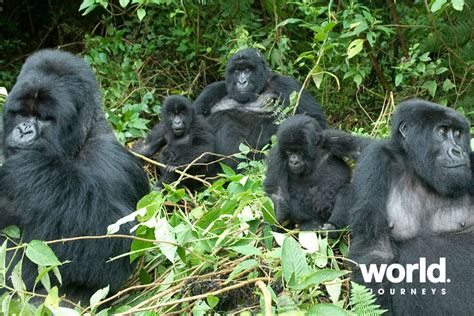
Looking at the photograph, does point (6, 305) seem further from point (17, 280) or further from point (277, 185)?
point (277, 185)

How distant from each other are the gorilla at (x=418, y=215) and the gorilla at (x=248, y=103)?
2.25m

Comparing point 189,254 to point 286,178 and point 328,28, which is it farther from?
point 328,28

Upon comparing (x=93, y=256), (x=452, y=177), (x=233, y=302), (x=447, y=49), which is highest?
(x=447, y=49)

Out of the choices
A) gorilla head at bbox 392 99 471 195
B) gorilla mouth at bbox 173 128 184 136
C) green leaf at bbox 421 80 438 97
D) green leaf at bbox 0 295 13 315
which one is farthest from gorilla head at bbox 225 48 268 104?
green leaf at bbox 0 295 13 315

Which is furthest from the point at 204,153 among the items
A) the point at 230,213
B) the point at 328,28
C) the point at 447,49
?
the point at 447,49

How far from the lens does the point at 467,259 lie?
3.53 metres

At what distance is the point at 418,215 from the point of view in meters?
3.70

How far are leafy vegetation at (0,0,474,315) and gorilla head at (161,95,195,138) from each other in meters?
0.20

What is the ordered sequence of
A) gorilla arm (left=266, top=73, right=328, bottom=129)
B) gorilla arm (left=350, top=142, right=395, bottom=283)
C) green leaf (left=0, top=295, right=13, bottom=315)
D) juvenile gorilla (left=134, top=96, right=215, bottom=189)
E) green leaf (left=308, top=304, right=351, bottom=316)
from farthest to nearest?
gorilla arm (left=266, top=73, right=328, bottom=129)
juvenile gorilla (left=134, top=96, right=215, bottom=189)
gorilla arm (left=350, top=142, right=395, bottom=283)
green leaf (left=0, top=295, right=13, bottom=315)
green leaf (left=308, top=304, right=351, bottom=316)

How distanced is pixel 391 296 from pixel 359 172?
0.59 meters

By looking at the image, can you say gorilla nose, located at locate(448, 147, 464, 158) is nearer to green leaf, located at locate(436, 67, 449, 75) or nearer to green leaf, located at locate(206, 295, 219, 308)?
green leaf, located at locate(206, 295, 219, 308)

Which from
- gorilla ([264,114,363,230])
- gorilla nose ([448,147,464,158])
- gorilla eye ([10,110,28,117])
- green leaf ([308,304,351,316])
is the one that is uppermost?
gorilla eye ([10,110,28,117])

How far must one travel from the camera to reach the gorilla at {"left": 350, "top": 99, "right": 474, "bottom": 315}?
3.48 metres

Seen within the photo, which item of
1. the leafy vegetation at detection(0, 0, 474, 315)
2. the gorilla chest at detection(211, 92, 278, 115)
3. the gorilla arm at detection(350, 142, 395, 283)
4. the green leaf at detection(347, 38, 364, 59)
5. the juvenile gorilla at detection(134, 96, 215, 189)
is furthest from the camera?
the gorilla chest at detection(211, 92, 278, 115)
